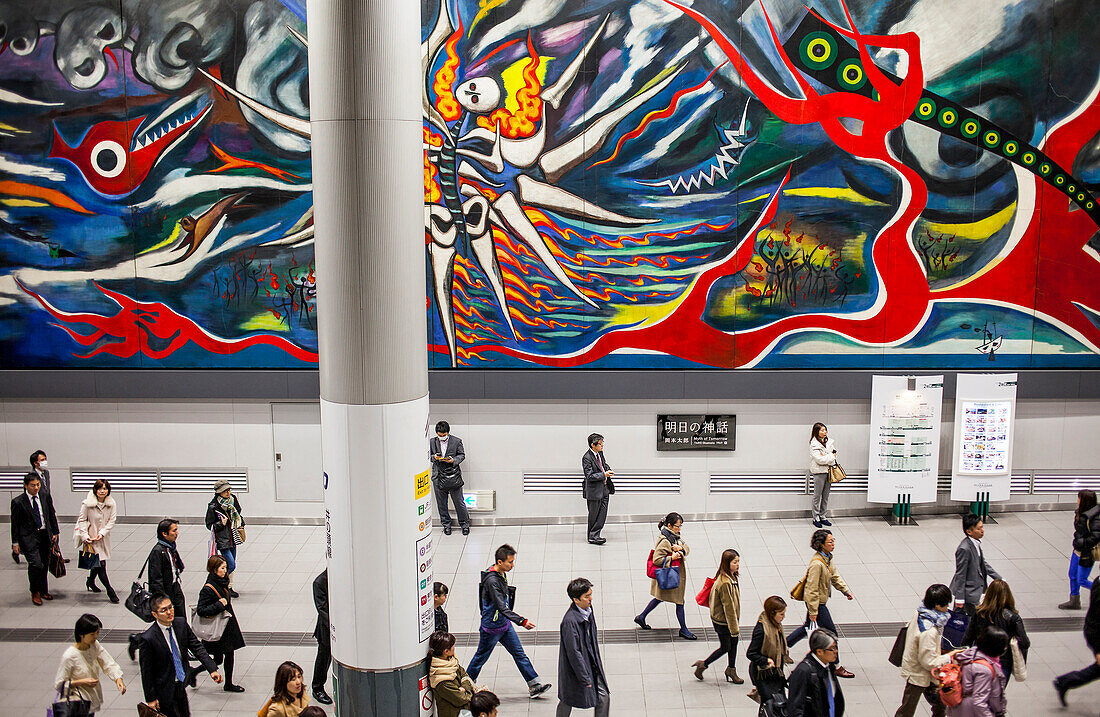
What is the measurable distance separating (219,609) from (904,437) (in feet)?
Answer: 30.1

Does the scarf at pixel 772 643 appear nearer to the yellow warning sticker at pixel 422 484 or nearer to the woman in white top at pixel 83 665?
the yellow warning sticker at pixel 422 484

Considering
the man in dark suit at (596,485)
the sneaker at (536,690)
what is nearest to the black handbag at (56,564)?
the sneaker at (536,690)

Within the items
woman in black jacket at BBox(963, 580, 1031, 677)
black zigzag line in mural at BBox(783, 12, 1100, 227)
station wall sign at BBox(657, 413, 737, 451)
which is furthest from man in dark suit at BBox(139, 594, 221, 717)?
black zigzag line in mural at BBox(783, 12, 1100, 227)

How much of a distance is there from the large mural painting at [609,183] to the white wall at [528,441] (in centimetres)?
71

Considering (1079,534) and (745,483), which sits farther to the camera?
(745,483)

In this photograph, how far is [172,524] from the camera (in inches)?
358

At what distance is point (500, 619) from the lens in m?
8.52

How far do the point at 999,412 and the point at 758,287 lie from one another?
148 inches

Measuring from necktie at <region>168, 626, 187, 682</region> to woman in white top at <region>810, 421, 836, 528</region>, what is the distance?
8430mm

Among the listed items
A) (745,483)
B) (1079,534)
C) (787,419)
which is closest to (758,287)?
(787,419)

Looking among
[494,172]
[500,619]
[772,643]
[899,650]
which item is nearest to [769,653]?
[772,643]

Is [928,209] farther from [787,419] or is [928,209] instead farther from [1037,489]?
[1037,489]

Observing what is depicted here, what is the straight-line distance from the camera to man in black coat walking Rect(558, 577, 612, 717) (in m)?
7.60

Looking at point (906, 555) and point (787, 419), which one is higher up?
point (787, 419)
